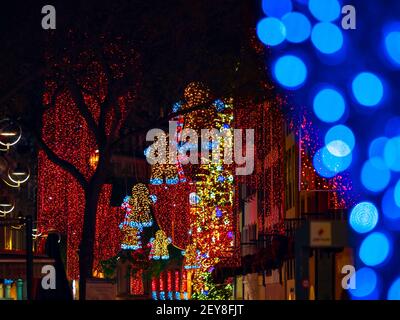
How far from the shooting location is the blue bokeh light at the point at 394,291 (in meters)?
7.73

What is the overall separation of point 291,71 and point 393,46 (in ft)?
2.55

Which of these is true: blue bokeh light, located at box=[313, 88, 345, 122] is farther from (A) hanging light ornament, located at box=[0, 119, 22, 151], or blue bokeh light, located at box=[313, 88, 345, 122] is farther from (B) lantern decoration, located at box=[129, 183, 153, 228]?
(B) lantern decoration, located at box=[129, 183, 153, 228]

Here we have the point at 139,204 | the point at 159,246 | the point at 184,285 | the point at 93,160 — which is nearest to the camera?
the point at 93,160

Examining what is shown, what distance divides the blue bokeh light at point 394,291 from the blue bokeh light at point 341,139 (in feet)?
2.87

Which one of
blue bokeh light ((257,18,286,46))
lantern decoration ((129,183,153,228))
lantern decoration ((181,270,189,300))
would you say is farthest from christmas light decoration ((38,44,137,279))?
lantern decoration ((181,270,189,300))

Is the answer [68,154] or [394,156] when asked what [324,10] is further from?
[68,154]

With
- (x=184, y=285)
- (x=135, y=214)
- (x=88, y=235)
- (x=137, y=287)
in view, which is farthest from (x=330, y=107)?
(x=184, y=285)

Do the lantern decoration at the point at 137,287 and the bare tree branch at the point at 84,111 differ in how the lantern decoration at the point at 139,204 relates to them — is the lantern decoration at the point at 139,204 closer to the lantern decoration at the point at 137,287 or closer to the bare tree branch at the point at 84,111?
the lantern decoration at the point at 137,287

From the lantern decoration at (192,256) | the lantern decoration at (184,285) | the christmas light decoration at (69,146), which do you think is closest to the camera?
the christmas light decoration at (69,146)

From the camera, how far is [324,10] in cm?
796

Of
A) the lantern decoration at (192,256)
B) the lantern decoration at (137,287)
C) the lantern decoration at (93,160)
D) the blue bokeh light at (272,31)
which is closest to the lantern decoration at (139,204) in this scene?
the lantern decoration at (137,287)
